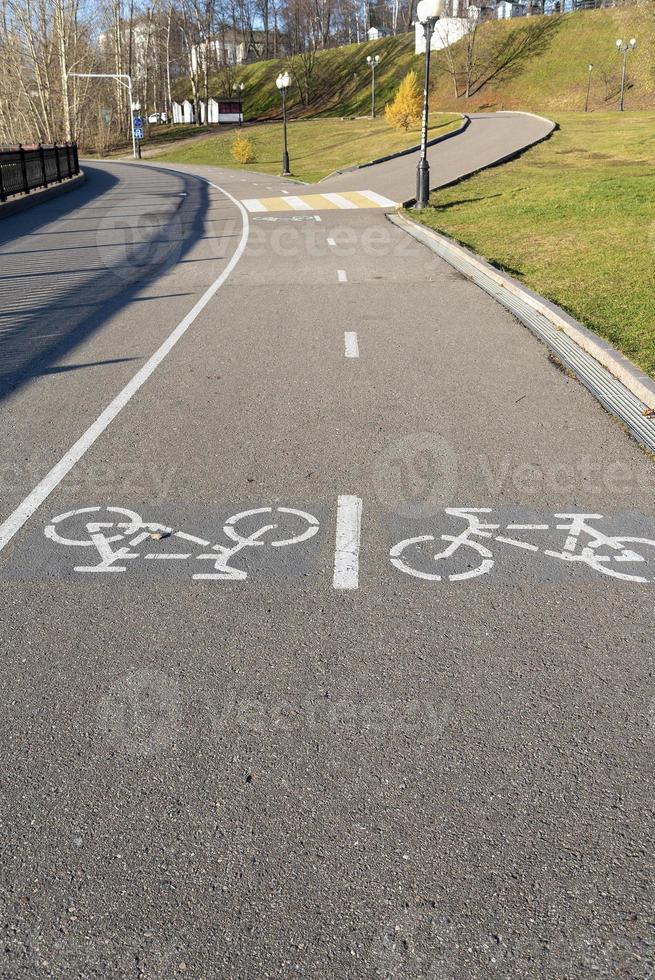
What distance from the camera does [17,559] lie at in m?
5.11

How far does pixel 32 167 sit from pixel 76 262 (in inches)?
632

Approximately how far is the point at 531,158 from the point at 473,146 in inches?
245

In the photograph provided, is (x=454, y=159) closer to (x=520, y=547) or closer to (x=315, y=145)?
(x=315, y=145)

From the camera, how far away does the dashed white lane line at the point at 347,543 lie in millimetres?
4848

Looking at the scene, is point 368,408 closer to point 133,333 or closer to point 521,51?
point 133,333

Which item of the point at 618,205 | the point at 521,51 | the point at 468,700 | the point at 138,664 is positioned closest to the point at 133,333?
the point at 138,664

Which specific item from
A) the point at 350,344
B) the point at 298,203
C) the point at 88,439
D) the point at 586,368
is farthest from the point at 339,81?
the point at 88,439

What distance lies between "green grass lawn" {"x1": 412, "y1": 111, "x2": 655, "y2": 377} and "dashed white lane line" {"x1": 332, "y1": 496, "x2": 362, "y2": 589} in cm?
435

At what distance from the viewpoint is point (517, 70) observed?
89188 millimetres

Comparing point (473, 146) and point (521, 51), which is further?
point (521, 51)

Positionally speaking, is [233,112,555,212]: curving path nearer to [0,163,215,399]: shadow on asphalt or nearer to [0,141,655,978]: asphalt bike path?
[0,163,215,399]: shadow on asphalt

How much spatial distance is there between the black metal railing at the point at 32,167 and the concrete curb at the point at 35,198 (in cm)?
33

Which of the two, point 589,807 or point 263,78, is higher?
point 263,78

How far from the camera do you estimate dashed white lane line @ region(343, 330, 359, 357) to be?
10.1 meters
